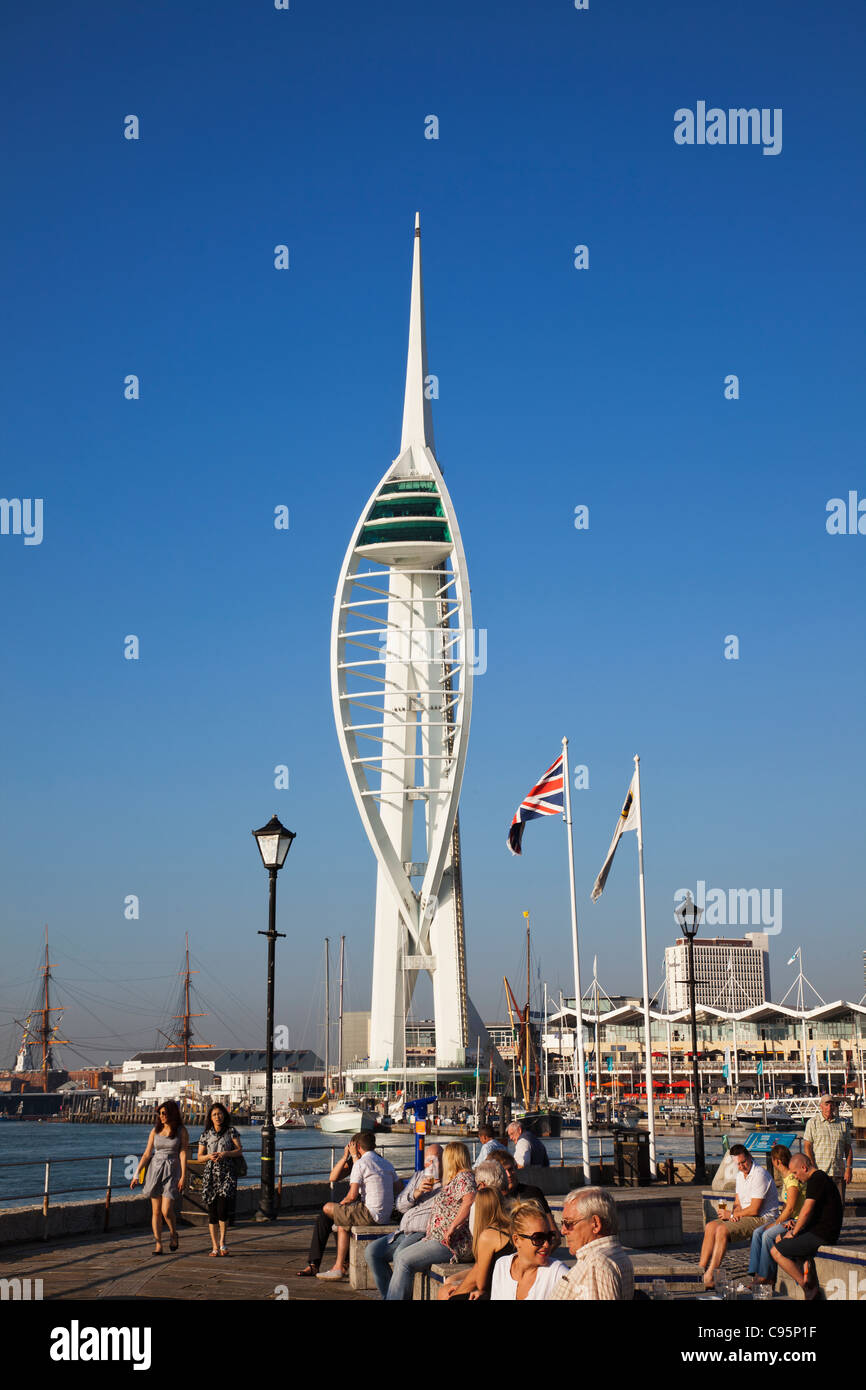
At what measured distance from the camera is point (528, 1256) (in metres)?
6.41

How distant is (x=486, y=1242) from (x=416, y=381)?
93492mm

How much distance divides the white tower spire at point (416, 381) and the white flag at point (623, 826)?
2757 inches

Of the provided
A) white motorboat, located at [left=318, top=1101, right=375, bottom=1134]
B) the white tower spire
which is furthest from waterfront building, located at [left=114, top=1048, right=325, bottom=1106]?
the white tower spire

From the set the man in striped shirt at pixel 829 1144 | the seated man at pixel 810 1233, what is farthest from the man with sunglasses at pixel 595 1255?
the man in striped shirt at pixel 829 1144

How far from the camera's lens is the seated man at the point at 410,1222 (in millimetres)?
9219

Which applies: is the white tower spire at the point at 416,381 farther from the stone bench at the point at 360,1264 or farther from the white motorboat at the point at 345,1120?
the stone bench at the point at 360,1264

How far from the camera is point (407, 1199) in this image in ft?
34.5

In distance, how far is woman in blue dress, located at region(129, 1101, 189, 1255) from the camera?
12781mm

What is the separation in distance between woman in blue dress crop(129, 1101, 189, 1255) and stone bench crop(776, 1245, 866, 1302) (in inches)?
232

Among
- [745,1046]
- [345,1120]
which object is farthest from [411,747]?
[745,1046]

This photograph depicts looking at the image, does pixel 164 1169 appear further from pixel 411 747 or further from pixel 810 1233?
pixel 411 747

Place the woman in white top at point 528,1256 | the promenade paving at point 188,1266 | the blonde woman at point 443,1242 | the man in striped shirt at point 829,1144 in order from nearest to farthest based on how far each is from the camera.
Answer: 1. the woman in white top at point 528,1256
2. the blonde woman at point 443,1242
3. the promenade paving at point 188,1266
4. the man in striped shirt at point 829,1144

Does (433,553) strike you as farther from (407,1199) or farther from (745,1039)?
(407,1199)
